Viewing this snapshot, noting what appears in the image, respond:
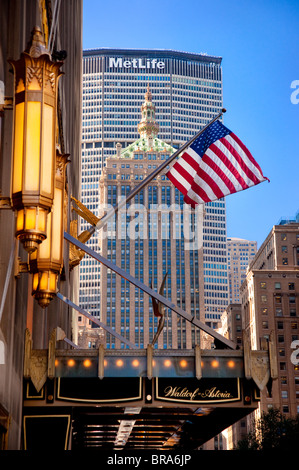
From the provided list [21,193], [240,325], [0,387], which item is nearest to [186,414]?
[0,387]

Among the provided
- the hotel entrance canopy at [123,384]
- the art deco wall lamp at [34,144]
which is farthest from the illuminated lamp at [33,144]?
the hotel entrance canopy at [123,384]

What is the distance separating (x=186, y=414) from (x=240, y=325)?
146472 mm

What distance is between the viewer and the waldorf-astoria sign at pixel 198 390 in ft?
58.3

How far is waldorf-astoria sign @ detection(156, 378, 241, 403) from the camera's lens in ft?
58.3

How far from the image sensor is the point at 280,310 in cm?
14775

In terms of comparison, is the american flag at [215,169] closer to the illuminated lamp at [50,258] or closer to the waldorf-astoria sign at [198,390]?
the waldorf-astoria sign at [198,390]

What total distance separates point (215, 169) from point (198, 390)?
9.72 meters

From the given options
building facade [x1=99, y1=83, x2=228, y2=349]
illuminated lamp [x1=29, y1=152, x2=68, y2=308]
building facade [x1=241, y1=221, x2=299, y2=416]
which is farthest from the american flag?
building facade [x1=99, y1=83, x2=228, y2=349]

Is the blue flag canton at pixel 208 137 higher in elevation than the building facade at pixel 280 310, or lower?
lower

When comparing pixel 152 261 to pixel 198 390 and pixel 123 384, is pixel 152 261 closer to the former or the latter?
pixel 198 390

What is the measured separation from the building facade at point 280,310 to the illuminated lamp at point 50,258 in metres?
127

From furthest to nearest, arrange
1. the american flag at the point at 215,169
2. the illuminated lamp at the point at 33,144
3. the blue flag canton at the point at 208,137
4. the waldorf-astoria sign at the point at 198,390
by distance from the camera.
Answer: the blue flag canton at the point at 208,137, the american flag at the point at 215,169, the waldorf-astoria sign at the point at 198,390, the illuminated lamp at the point at 33,144

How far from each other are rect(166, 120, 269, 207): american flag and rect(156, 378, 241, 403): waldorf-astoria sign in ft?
27.0

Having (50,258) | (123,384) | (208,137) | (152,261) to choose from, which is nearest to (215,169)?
(208,137)
